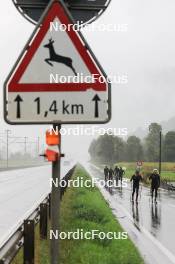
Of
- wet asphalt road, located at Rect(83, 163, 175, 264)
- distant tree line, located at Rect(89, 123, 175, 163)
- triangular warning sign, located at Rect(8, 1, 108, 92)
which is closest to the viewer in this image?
triangular warning sign, located at Rect(8, 1, 108, 92)

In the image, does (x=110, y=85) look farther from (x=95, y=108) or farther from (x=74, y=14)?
(x=74, y=14)

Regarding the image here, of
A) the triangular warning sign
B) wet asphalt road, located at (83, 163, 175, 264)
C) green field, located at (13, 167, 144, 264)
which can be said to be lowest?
wet asphalt road, located at (83, 163, 175, 264)

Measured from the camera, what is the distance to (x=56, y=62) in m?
3.62

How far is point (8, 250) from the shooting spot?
665 cm

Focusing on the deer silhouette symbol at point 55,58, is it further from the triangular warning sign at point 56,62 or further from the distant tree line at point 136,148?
the distant tree line at point 136,148

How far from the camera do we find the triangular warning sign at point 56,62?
3.62m

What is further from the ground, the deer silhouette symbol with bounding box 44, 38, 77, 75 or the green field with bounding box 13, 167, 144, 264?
the deer silhouette symbol with bounding box 44, 38, 77, 75

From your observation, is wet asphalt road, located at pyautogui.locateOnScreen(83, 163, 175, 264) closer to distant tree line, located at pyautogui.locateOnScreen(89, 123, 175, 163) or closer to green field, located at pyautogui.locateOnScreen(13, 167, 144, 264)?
green field, located at pyautogui.locateOnScreen(13, 167, 144, 264)

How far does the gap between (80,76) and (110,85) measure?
20cm

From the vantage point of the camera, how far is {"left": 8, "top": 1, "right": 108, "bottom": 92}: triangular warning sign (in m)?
3.62

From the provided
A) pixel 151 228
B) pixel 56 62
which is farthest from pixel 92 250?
pixel 151 228

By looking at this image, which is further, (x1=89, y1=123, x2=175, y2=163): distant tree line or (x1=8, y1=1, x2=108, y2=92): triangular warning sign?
(x1=89, y1=123, x2=175, y2=163): distant tree line

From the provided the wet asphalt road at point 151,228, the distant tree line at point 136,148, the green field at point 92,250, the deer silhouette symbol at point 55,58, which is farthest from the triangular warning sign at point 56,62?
the distant tree line at point 136,148

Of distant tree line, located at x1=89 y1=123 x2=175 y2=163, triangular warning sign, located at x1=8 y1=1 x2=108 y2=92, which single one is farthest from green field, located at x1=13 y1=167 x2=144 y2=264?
distant tree line, located at x1=89 y1=123 x2=175 y2=163
